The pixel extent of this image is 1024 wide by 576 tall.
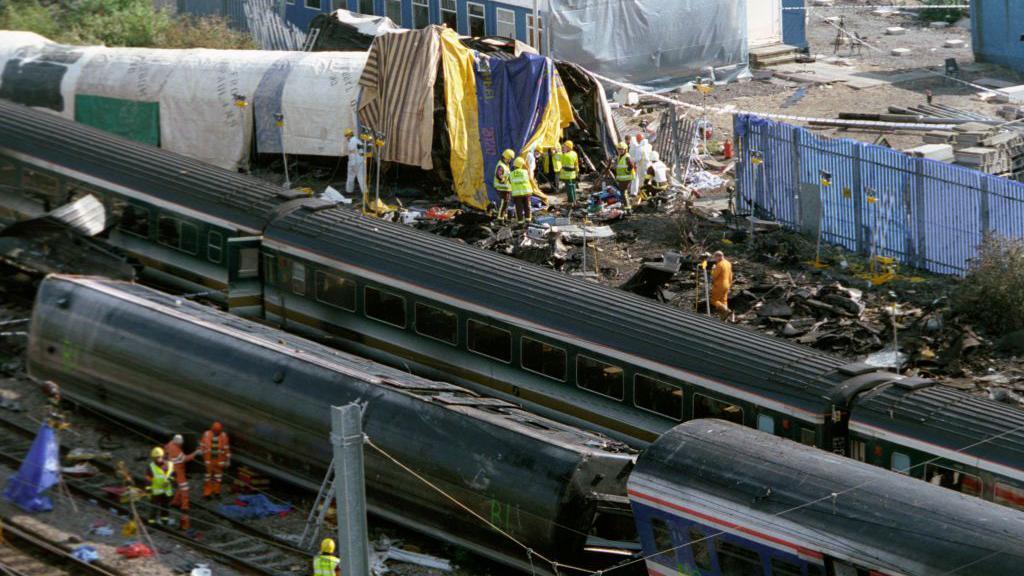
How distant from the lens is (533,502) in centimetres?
1562

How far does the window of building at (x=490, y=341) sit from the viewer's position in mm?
19500

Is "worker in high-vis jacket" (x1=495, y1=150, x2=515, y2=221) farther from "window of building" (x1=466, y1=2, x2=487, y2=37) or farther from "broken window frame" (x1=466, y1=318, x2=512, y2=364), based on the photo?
"window of building" (x1=466, y1=2, x2=487, y2=37)

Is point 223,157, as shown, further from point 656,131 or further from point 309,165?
point 656,131

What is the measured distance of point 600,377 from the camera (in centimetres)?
1848

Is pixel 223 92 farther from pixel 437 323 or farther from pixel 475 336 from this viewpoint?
pixel 475 336

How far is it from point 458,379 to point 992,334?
8.91 metres

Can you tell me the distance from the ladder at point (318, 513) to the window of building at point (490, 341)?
328 cm

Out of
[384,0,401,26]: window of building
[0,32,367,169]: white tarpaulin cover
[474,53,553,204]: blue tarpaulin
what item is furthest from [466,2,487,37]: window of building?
[474,53,553,204]: blue tarpaulin

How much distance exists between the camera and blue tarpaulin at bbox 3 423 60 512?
18188 mm

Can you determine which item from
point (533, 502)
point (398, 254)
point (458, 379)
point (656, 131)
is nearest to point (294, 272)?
point (398, 254)

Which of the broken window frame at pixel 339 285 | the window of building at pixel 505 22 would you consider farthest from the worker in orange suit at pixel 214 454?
the window of building at pixel 505 22

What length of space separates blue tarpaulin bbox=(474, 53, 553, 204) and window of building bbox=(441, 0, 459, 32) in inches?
418

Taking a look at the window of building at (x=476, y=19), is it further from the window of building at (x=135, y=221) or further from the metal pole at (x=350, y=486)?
the metal pole at (x=350, y=486)

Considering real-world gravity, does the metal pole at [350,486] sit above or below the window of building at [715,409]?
above
